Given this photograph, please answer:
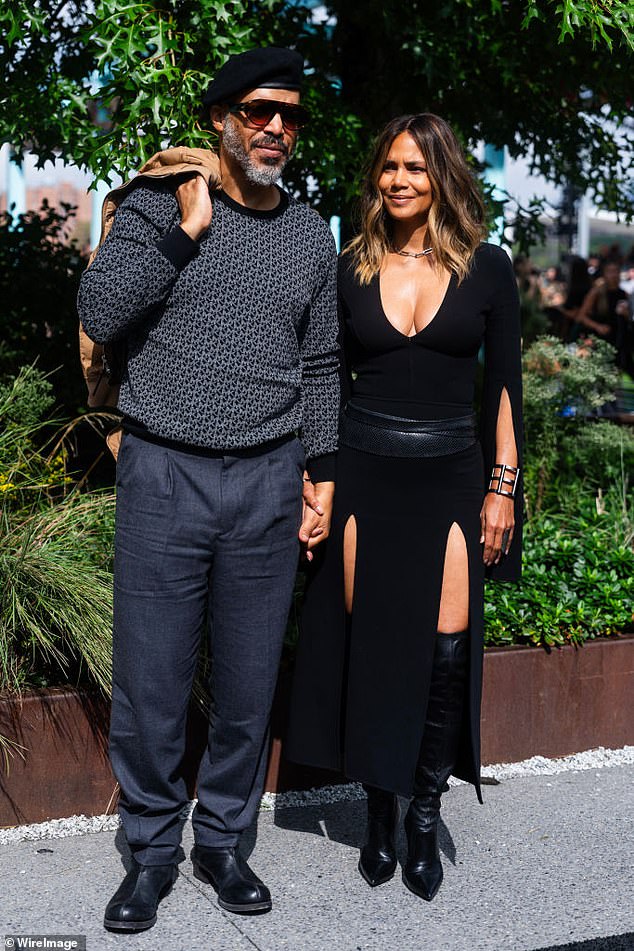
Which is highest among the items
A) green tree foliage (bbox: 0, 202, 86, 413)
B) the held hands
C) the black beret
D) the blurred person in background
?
the black beret

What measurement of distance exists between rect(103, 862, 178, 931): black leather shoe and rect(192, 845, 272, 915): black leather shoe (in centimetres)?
12

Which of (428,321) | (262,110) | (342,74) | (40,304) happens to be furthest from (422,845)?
(40,304)

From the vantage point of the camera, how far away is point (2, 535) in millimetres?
4203

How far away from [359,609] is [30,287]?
3.54 m

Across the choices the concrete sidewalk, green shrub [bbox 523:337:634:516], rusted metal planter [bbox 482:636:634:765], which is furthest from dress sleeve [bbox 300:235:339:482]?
green shrub [bbox 523:337:634:516]

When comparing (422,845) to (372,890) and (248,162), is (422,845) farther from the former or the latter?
(248,162)

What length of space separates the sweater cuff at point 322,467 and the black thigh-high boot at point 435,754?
579mm

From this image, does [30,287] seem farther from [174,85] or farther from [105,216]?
[105,216]

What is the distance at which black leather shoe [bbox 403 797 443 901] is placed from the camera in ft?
11.6

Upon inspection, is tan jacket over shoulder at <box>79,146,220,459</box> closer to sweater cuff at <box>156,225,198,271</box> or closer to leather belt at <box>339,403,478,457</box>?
sweater cuff at <box>156,225,198,271</box>

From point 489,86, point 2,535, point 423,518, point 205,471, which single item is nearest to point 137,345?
point 205,471

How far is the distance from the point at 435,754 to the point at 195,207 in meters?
1.71

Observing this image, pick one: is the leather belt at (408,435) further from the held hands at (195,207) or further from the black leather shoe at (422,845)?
the black leather shoe at (422,845)

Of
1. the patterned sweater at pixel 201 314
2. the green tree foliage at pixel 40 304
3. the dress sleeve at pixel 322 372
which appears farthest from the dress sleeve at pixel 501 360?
the green tree foliage at pixel 40 304
